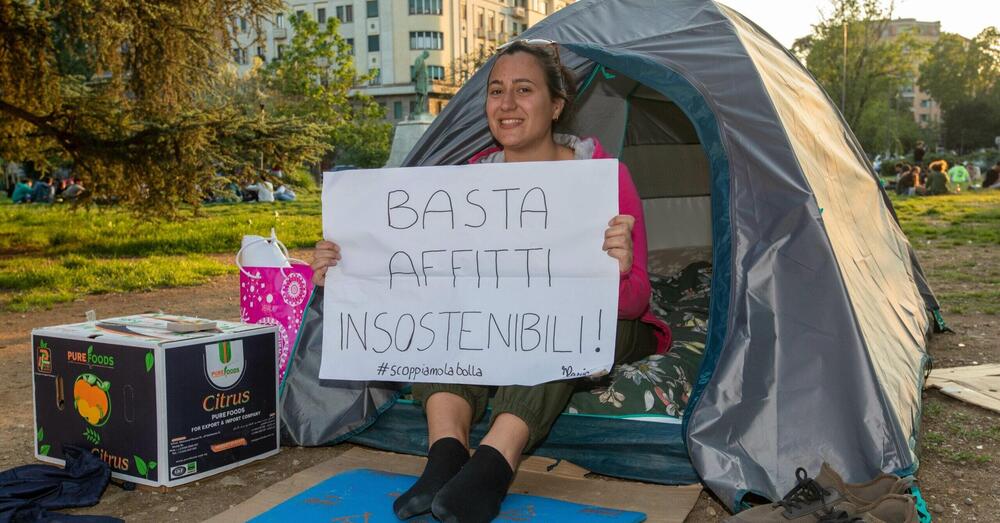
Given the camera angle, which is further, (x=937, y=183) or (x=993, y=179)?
(x=993, y=179)

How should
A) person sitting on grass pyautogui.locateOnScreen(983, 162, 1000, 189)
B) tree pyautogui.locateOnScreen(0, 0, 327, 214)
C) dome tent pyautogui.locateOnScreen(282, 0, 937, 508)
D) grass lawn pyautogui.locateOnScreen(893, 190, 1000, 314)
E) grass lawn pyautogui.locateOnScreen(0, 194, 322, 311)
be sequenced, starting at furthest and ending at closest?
person sitting on grass pyautogui.locateOnScreen(983, 162, 1000, 189)
tree pyautogui.locateOnScreen(0, 0, 327, 214)
grass lawn pyautogui.locateOnScreen(0, 194, 322, 311)
grass lawn pyautogui.locateOnScreen(893, 190, 1000, 314)
dome tent pyautogui.locateOnScreen(282, 0, 937, 508)

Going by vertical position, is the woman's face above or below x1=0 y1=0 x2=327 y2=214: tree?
below

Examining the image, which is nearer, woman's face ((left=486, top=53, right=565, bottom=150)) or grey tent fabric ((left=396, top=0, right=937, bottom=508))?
grey tent fabric ((left=396, top=0, right=937, bottom=508))

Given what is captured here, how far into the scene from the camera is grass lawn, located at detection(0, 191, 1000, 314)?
722 cm

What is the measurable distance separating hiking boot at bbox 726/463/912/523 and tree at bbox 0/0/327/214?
6713 millimetres

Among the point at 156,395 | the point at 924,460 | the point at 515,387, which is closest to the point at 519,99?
the point at 515,387

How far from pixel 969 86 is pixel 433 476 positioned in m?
62.0

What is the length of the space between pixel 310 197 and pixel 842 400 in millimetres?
21011

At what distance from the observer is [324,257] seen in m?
2.88

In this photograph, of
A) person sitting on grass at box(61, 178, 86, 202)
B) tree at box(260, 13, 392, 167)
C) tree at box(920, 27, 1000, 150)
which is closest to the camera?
person sitting on grass at box(61, 178, 86, 202)

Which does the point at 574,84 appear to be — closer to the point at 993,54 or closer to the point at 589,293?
the point at 589,293

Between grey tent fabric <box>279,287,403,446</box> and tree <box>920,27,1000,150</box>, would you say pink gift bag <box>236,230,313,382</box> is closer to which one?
grey tent fabric <box>279,287,403,446</box>

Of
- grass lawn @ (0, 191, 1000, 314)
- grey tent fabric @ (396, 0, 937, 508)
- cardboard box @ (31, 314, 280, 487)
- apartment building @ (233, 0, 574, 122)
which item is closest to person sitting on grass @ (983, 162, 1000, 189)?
grass lawn @ (0, 191, 1000, 314)

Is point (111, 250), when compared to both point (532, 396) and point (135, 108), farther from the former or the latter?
point (532, 396)
